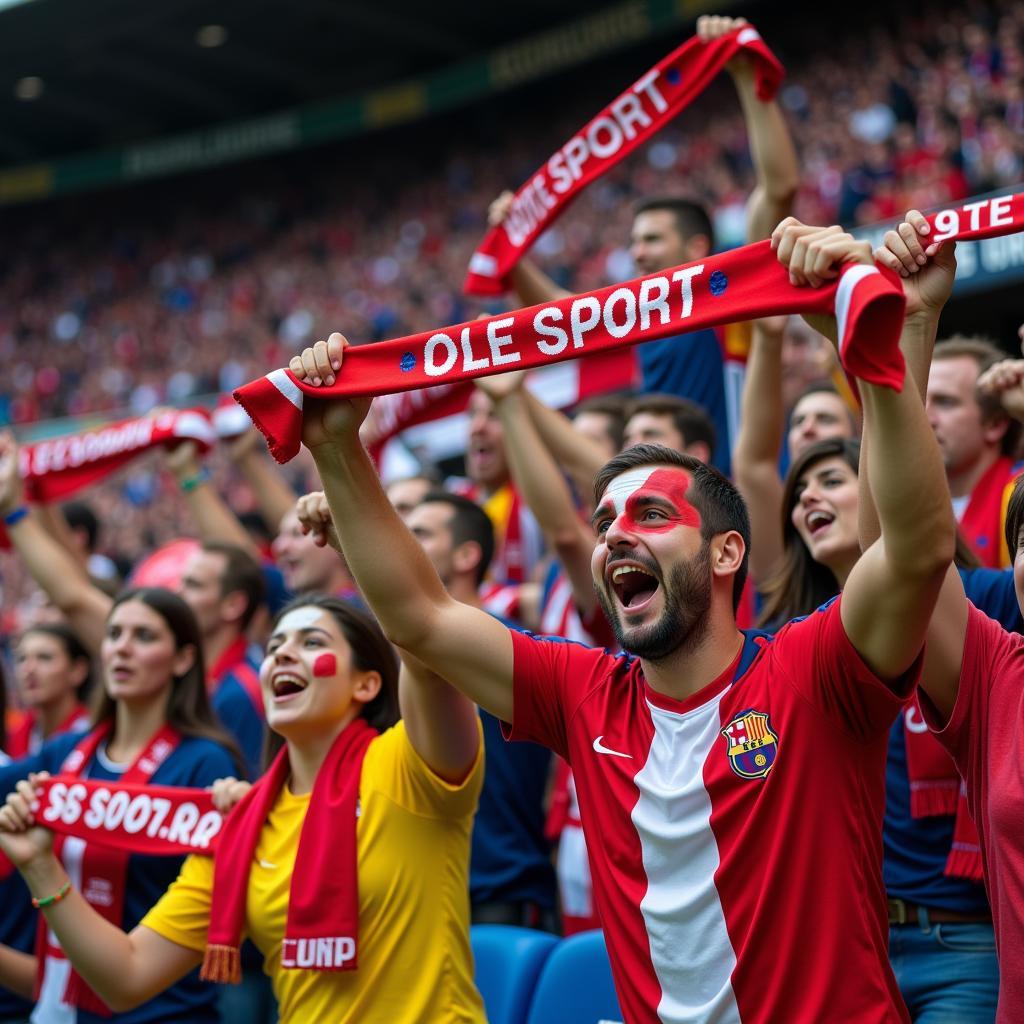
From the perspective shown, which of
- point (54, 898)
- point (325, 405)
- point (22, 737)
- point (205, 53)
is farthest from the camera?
point (205, 53)

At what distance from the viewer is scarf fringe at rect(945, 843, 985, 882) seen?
9.05 feet

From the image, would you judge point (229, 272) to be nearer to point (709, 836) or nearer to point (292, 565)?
point (292, 565)

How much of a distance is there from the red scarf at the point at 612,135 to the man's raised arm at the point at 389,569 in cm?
191

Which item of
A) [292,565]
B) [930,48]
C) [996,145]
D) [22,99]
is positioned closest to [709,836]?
[292,565]

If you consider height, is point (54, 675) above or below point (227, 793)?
above

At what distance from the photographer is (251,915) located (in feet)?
10.2

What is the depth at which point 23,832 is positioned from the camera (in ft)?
11.0

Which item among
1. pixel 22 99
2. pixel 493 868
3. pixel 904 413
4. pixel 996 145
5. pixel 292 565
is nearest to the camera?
pixel 904 413

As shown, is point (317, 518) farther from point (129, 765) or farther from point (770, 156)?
point (770, 156)

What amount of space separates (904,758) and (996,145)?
8.18 meters

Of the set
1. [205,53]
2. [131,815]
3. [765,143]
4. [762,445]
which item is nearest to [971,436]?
[762,445]

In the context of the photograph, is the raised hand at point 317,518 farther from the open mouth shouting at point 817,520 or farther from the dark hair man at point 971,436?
the dark hair man at point 971,436

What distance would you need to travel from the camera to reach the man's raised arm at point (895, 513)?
2.08 metres

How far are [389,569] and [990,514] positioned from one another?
1678mm
